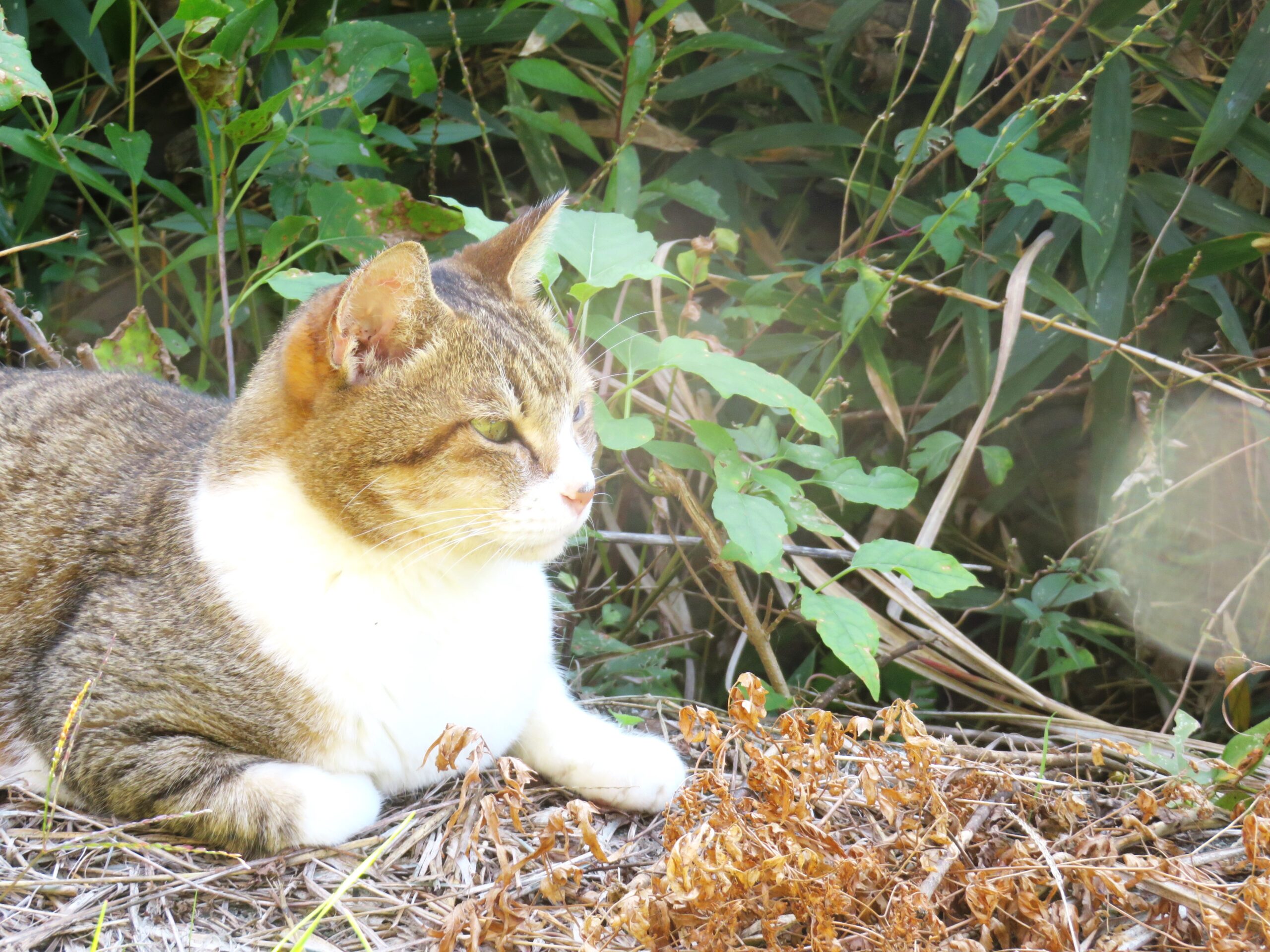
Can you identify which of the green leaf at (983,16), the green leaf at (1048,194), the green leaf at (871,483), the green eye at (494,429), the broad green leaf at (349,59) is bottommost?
the green leaf at (871,483)

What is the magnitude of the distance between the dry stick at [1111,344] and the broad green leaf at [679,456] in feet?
2.34

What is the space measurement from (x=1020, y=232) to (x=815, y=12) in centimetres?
95

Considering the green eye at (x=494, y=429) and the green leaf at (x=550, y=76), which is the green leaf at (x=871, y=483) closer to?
the green eye at (x=494, y=429)

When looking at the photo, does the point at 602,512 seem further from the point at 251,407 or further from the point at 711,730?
the point at 711,730

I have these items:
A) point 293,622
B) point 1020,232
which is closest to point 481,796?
point 293,622

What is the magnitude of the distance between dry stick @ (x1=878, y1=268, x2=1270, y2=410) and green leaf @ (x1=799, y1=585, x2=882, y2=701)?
3.02ft

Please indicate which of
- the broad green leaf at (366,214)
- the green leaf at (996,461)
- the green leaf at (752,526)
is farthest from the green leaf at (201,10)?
the green leaf at (996,461)

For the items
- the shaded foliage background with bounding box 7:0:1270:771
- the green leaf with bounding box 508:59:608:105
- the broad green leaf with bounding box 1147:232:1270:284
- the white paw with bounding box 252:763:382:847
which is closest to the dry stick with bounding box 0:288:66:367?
the shaded foliage background with bounding box 7:0:1270:771

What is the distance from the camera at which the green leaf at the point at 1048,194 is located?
2521mm

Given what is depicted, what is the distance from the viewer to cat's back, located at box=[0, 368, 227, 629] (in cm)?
208

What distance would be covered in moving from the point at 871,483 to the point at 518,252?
93cm

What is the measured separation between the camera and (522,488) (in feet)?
6.26

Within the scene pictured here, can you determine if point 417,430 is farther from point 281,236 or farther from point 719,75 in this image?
point 719,75

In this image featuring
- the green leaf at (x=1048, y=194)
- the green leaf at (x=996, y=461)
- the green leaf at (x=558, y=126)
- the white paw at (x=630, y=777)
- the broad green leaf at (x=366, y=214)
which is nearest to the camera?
the white paw at (x=630, y=777)
